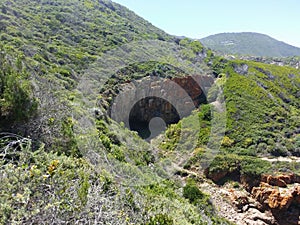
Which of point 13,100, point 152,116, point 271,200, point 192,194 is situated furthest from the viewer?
point 152,116

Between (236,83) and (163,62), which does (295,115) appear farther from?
(163,62)

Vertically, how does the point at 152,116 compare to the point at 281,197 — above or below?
below

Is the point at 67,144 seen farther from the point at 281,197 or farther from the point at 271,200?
the point at 281,197

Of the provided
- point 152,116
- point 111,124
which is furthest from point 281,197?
point 152,116

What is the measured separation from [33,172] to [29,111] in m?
2.24

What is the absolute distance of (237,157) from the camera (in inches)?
655

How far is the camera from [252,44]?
Answer: 3688 inches

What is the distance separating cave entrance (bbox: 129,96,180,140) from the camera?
21547 mm

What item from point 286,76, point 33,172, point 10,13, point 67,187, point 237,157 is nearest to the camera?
point 33,172

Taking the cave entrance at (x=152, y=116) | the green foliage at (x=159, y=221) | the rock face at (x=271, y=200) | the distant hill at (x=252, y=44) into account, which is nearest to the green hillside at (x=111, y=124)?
the green foliage at (x=159, y=221)

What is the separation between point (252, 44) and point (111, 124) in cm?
9071

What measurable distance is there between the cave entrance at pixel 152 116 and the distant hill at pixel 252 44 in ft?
209

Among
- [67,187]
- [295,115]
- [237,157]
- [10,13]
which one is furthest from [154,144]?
[67,187]

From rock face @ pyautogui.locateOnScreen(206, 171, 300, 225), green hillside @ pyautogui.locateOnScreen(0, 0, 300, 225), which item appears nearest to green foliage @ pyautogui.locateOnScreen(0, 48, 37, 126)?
green hillside @ pyautogui.locateOnScreen(0, 0, 300, 225)
